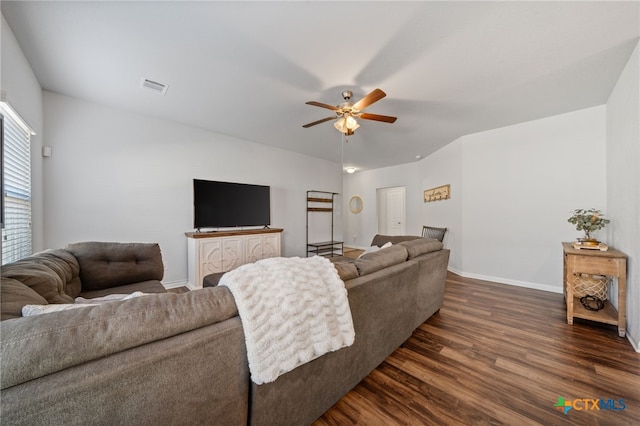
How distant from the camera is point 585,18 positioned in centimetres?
169

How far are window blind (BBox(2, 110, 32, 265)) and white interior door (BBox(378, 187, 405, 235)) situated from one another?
6.85 metres

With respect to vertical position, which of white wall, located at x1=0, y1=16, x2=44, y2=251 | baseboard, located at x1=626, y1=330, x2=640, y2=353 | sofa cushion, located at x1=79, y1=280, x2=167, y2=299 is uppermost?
white wall, located at x1=0, y1=16, x2=44, y2=251

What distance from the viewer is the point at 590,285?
8.26ft

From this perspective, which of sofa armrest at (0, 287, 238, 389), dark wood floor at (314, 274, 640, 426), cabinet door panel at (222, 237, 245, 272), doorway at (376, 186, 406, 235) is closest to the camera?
sofa armrest at (0, 287, 238, 389)

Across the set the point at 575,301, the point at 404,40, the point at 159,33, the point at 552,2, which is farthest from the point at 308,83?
the point at 575,301

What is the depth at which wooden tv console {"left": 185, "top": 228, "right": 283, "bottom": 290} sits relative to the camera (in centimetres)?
351

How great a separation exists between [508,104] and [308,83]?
256cm

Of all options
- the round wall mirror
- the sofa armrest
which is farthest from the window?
the round wall mirror

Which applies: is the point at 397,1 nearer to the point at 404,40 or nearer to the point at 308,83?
the point at 404,40

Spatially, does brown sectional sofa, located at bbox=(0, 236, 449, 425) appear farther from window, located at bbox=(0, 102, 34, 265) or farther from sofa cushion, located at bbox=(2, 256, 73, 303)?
window, located at bbox=(0, 102, 34, 265)

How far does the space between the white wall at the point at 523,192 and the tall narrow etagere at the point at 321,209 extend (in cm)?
261

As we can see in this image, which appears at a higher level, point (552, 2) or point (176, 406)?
point (552, 2)

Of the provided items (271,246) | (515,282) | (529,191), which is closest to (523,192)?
(529,191)

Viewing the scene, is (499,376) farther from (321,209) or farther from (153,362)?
(321,209)
